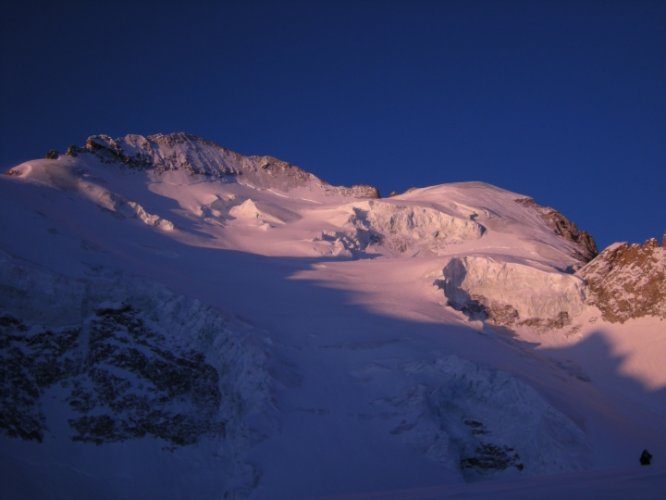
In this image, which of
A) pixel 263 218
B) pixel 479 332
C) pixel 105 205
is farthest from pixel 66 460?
pixel 263 218

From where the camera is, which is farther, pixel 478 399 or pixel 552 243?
pixel 552 243

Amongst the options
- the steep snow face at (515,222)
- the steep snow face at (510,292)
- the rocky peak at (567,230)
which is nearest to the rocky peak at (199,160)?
the steep snow face at (515,222)

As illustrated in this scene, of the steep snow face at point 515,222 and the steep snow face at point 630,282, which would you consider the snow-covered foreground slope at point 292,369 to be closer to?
the steep snow face at point 630,282

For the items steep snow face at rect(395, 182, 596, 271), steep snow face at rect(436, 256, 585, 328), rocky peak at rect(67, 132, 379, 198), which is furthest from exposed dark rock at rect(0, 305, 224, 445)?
rocky peak at rect(67, 132, 379, 198)

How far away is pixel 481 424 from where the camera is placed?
28.6m

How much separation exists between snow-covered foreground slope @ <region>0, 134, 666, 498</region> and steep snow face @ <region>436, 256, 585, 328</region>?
141 millimetres

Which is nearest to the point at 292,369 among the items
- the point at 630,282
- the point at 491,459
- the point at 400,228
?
the point at 491,459

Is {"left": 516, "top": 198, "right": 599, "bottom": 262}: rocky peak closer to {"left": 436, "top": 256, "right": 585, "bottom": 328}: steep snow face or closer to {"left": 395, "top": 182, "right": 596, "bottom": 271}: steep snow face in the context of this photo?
{"left": 395, "top": 182, "right": 596, "bottom": 271}: steep snow face

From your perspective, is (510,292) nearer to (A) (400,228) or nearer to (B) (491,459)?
(A) (400,228)

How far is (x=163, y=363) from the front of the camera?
28547 millimetres

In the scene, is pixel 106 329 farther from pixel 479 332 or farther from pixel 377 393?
pixel 479 332

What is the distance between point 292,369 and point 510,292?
20985 mm

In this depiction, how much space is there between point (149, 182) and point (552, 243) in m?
37.4

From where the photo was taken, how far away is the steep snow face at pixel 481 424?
26.9 metres
